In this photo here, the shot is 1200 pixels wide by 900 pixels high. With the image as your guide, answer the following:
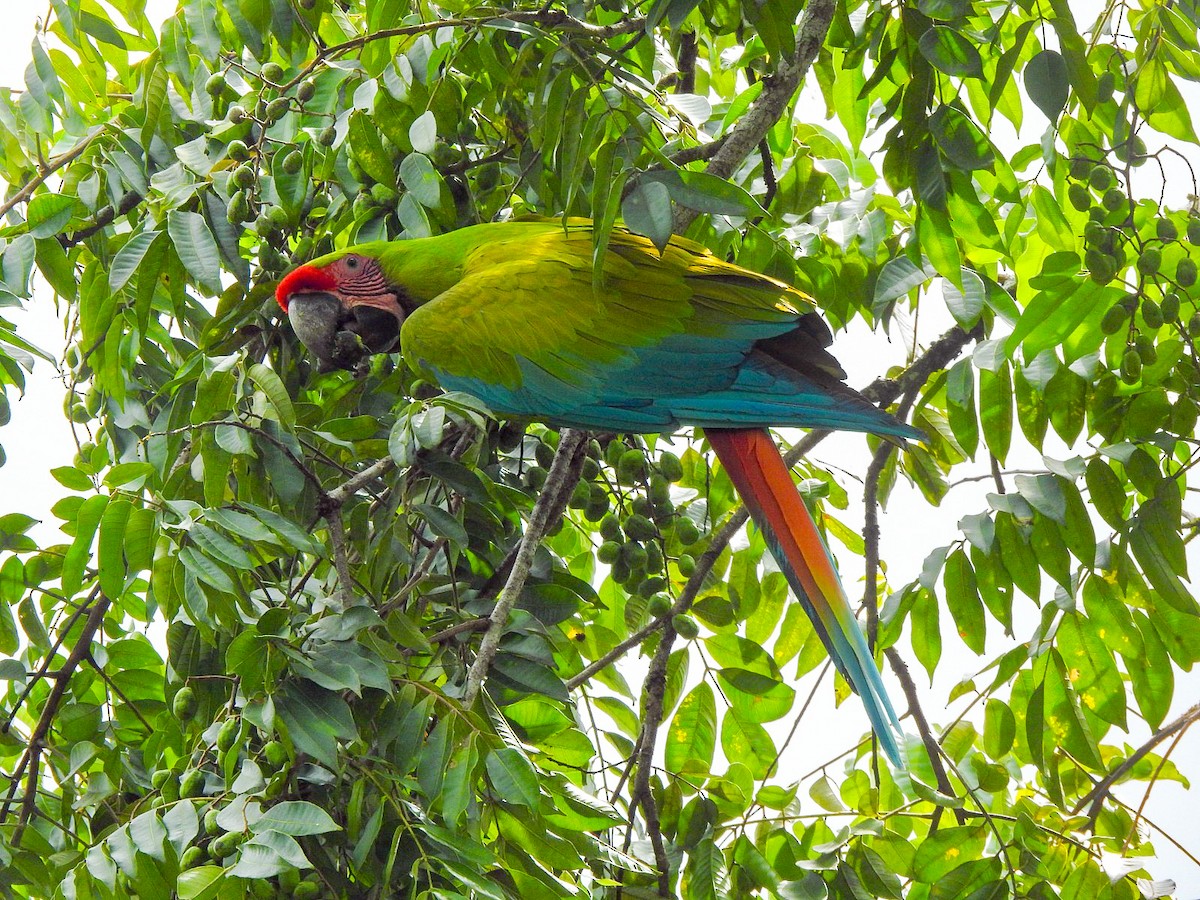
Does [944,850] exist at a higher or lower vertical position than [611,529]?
lower

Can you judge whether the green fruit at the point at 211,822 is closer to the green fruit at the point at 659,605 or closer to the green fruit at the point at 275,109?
the green fruit at the point at 659,605

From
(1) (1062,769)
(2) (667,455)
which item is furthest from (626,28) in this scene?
(1) (1062,769)

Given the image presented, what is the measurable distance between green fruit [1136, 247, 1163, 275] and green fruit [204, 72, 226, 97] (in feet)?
3.26

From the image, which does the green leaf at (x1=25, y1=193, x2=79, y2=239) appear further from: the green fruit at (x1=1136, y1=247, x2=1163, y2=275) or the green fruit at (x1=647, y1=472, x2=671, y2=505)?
the green fruit at (x1=1136, y1=247, x2=1163, y2=275)

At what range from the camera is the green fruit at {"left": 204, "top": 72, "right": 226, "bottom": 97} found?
4.00 ft

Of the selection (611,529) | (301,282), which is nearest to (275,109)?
(301,282)

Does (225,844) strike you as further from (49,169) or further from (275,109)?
(49,169)

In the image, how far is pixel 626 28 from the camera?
118cm

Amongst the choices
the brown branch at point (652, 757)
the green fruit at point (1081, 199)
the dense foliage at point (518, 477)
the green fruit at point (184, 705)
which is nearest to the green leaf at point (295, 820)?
the dense foliage at point (518, 477)

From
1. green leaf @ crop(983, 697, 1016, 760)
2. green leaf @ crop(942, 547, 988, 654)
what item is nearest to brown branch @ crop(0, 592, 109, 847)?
green leaf @ crop(942, 547, 988, 654)

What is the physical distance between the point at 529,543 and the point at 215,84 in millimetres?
630

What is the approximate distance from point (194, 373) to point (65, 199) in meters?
0.29

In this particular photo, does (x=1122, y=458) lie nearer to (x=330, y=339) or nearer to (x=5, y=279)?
(x=330, y=339)

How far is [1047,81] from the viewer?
36.8 inches
